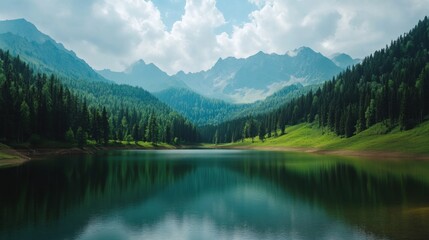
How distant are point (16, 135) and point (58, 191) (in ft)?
269

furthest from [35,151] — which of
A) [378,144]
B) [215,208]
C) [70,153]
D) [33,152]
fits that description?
[378,144]

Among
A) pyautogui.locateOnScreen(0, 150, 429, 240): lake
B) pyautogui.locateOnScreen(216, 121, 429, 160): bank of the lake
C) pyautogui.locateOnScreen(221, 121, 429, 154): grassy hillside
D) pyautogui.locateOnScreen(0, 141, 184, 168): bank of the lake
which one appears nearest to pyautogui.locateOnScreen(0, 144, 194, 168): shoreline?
pyautogui.locateOnScreen(0, 141, 184, 168): bank of the lake

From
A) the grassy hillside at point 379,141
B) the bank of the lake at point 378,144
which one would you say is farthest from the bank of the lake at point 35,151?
the grassy hillside at point 379,141

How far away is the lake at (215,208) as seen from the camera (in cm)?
2486

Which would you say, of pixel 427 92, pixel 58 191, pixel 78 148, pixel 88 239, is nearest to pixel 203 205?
pixel 88 239

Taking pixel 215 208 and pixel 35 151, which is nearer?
pixel 215 208

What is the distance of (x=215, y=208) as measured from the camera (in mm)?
35000

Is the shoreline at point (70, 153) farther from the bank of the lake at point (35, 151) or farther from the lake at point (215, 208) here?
the lake at point (215, 208)

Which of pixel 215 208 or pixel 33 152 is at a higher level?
pixel 33 152

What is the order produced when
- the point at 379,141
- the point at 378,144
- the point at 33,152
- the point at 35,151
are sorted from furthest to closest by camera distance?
the point at 379,141 < the point at 378,144 < the point at 35,151 < the point at 33,152

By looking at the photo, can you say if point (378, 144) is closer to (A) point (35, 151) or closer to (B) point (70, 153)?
(B) point (70, 153)

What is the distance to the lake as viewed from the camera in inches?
979

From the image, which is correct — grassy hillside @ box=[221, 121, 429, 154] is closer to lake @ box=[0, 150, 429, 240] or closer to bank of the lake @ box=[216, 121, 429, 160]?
bank of the lake @ box=[216, 121, 429, 160]

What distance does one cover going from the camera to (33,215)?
2936cm
